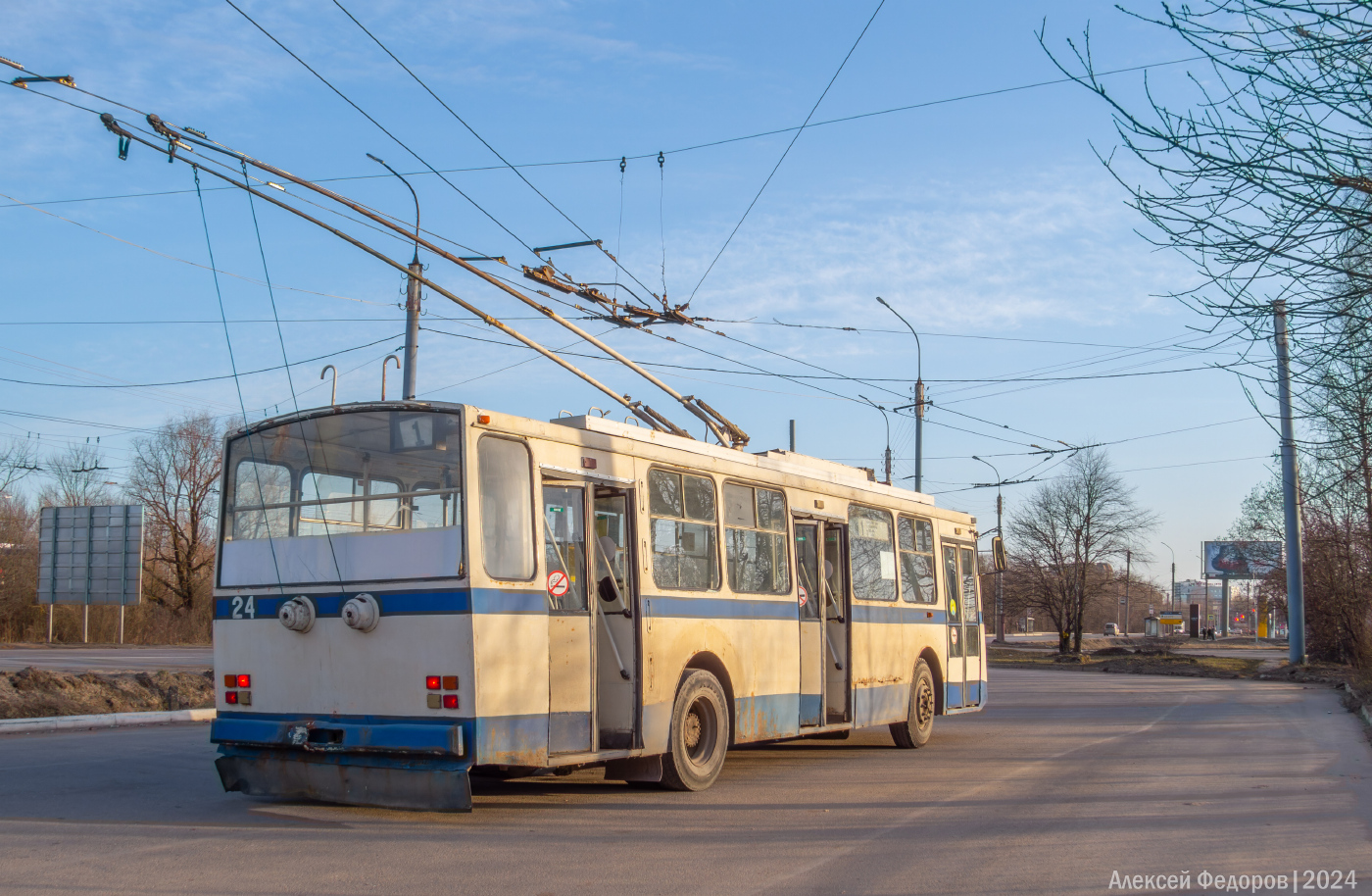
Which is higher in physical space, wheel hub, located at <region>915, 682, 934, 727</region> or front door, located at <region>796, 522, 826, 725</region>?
front door, located at <region>796, 522, 826, 725</region>

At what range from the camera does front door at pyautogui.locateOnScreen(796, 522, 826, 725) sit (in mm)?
12477

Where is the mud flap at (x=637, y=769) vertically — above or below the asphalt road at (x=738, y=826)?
above

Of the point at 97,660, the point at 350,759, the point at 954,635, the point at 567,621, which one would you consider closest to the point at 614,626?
the point at 567,621

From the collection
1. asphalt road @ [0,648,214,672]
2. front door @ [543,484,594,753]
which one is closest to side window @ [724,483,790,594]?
front door @ [543,484,594,753]

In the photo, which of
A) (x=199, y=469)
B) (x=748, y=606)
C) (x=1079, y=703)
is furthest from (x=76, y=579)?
(x=748, y=606)

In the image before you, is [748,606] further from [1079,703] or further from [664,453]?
[1079,703]

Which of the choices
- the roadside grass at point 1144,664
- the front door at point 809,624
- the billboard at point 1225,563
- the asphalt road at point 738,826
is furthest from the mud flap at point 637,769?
the billboard at point 1225,563

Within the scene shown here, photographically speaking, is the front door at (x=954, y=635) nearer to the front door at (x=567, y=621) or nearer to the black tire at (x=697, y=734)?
the black tire at (x=697, y=734)

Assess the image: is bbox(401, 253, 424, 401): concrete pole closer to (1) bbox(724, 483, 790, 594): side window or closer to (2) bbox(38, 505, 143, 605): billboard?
(1) bbox(724, 483, 790, 594): side window

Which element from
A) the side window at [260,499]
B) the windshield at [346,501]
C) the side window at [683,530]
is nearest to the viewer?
the windshield at [346,501]

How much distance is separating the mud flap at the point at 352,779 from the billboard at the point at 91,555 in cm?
2809

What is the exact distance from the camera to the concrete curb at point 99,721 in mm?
14727

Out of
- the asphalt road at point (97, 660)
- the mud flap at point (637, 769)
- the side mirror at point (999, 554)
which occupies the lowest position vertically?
the asphalt road at point (97, 660)

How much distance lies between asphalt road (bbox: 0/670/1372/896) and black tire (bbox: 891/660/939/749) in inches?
21.1
